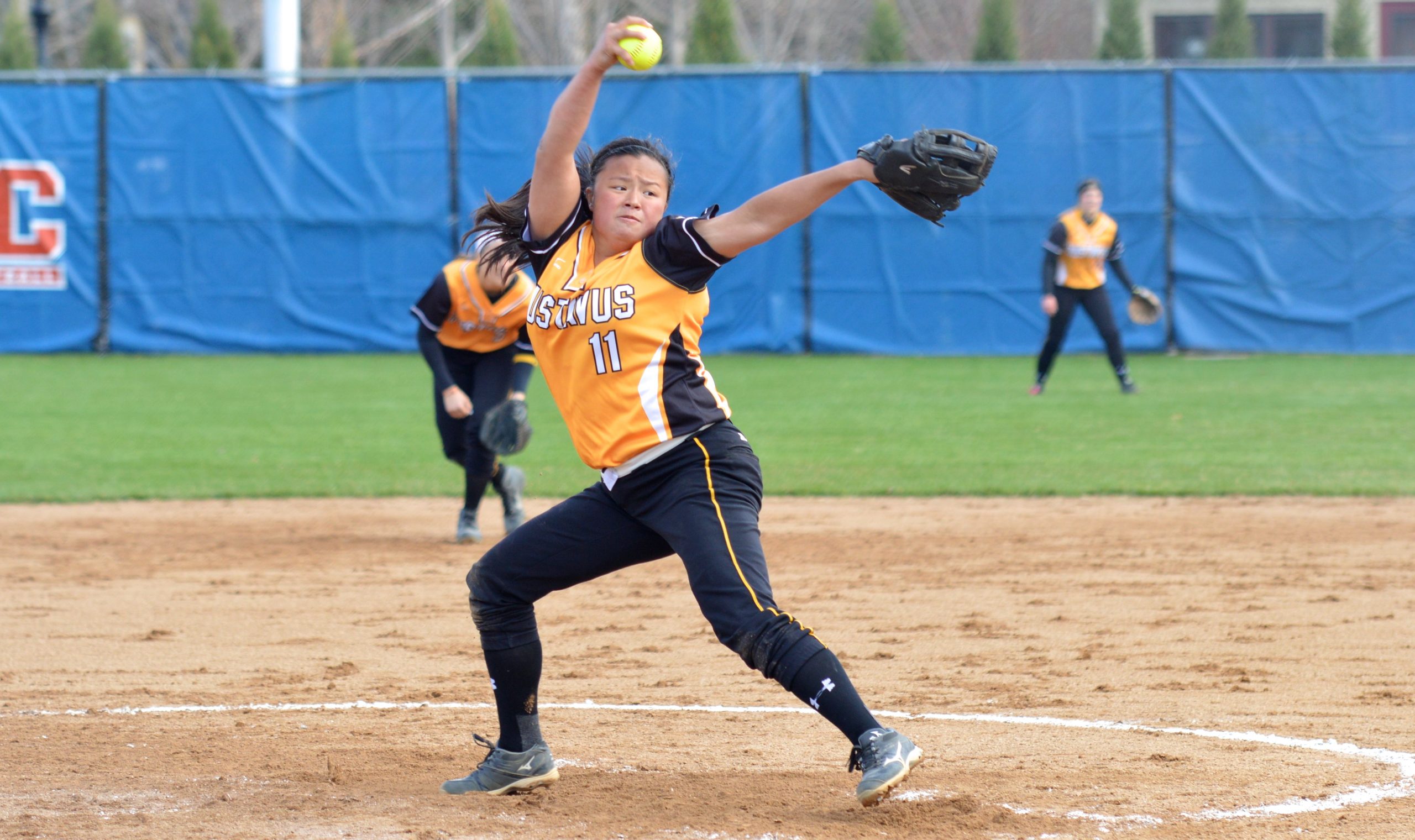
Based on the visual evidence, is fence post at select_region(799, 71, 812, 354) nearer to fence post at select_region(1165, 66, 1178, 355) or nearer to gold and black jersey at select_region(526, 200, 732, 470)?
fence post at select_region(1165, 66, 1178, 355)

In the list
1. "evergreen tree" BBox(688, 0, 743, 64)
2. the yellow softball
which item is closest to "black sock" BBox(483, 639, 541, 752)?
the yellow softball

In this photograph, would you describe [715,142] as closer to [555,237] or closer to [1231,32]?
[1231,32]

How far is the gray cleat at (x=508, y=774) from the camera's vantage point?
393 centimetres

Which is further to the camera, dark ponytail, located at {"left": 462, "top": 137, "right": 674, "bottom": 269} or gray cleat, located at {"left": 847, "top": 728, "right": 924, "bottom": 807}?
dark ponytail, located at {"left": 462, "top": 137, "right": 674, "bottom": 269}

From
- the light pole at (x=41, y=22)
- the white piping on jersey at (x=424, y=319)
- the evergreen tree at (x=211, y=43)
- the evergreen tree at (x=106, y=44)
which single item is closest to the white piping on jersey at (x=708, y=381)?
the white piping on jersey at (x=424, y=319)

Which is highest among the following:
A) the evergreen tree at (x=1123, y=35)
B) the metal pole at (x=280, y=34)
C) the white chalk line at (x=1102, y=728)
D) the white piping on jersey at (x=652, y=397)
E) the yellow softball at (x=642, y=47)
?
the evergreen tree at (x=1123, y=35)

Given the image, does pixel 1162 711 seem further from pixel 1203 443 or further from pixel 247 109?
pixel 247 109

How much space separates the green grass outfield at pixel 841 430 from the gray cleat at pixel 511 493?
1.33 meters

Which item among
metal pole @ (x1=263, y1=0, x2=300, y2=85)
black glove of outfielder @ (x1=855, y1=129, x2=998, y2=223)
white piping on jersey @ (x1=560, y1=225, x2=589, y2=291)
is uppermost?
metal pole @ (x1=263, y1=0, x2=300, y2=85)

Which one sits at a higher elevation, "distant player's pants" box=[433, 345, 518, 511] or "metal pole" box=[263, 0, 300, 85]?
"metal pole" box=[263, 0, 300, 85]

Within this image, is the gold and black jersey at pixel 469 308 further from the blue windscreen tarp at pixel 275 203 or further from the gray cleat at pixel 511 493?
the blue windscreen tarp at pixel 275 203

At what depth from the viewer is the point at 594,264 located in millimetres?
3807

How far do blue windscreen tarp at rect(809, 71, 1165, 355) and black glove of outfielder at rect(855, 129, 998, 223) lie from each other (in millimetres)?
14804

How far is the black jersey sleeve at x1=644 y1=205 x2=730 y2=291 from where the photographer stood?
3.59 m
